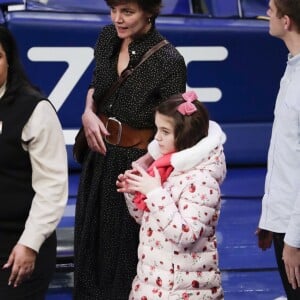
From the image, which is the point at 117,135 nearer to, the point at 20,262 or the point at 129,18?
the point at 129,18

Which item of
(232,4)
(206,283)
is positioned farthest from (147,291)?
(232,4)

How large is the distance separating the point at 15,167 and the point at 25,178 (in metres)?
0.05

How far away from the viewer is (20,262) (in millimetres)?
2896

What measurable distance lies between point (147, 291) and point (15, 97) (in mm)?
864

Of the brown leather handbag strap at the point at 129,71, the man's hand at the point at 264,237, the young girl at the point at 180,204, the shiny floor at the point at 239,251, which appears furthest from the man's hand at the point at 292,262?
the shiny floor at the point at 239,251

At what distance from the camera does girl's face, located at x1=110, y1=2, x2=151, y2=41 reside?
3.66 metres

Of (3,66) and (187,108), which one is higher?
(3,66)

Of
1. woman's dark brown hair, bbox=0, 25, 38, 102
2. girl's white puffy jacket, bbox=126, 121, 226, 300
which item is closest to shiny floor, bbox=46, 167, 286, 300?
girl's white puffy jacket, bbox=126, 121, 226, 300

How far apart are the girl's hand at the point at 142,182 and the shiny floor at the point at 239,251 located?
113 cm

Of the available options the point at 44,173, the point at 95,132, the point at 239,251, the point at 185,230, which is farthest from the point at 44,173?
the point at 239,251

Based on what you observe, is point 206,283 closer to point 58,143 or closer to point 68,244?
point 58,143

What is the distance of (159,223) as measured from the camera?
3266 mm

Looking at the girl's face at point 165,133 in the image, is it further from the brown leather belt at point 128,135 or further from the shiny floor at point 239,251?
the shiny floor at point 239,251

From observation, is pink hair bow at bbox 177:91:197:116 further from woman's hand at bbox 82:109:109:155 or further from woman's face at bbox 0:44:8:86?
→ woman's face at bbox 0:44:8:86
